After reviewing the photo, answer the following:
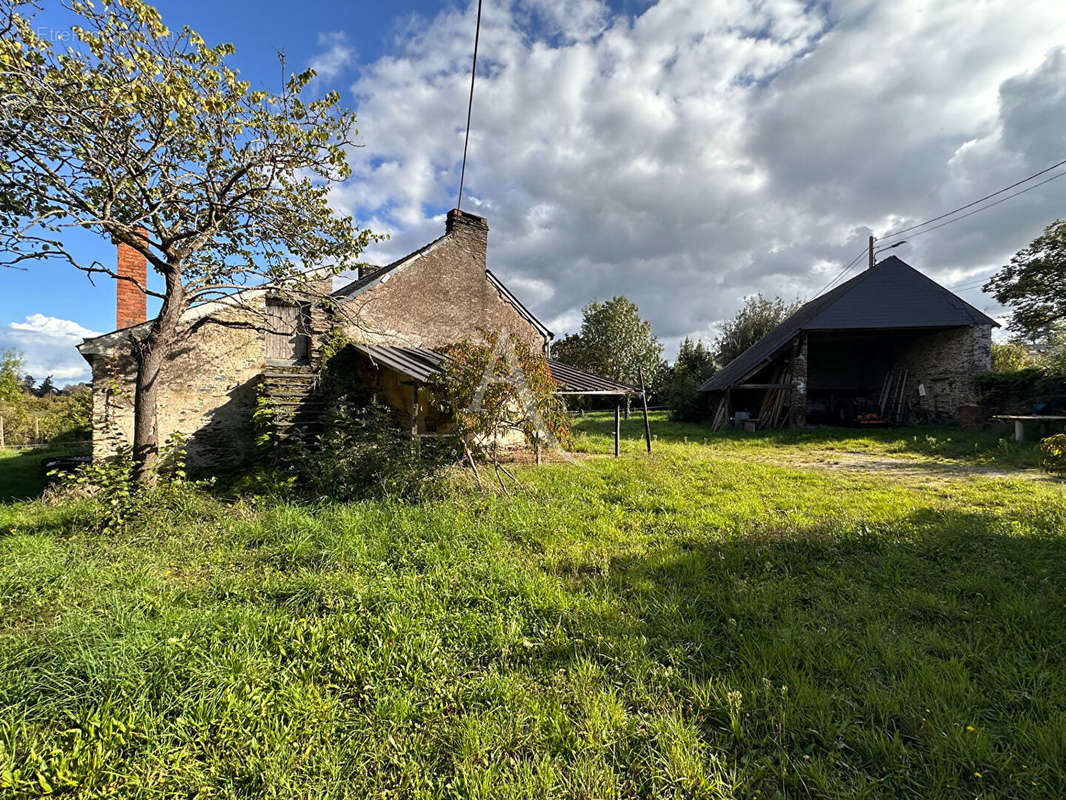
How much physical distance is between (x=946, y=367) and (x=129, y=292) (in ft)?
85.4

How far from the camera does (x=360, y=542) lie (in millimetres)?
4582

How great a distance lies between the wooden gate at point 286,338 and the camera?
32.9 feet

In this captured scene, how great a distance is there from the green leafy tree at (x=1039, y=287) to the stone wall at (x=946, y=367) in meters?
4.55

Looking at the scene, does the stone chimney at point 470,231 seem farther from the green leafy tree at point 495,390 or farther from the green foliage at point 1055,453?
the green foliage at point 1055,453

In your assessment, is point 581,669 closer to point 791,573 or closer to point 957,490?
point 791,573

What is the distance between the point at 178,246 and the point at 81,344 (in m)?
3.46

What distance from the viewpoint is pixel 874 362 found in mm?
19062

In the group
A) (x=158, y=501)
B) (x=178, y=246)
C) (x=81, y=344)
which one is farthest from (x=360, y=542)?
(x=81, y=344)

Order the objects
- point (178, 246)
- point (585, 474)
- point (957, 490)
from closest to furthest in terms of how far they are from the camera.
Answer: point (178, 246), point (957, 490), point (585, 474)

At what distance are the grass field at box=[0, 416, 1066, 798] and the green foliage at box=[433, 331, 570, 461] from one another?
5.89 ft

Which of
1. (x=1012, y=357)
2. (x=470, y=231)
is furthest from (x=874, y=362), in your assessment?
(x=470, y=231)

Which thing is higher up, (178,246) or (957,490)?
(178,246)

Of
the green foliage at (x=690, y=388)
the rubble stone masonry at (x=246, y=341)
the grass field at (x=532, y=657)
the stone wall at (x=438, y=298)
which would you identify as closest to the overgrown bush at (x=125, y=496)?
the grass field at (x=532, y=657)

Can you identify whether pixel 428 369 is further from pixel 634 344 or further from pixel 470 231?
pixel 634 344
